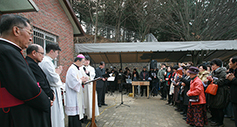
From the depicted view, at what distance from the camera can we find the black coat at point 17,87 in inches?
49.4

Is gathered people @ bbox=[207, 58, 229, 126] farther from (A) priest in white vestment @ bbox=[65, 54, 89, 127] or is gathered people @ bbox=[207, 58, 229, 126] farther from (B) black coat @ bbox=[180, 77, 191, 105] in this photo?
(A) priest in white vestment @ bbox=[65, 54, 89, 127]

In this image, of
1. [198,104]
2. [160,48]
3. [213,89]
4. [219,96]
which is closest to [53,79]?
[198,104]

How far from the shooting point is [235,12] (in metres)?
10.1

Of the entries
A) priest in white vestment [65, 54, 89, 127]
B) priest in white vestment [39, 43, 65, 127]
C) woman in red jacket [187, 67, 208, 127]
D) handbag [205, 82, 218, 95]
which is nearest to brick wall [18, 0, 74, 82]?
priest in white vestment [39, 43, 65, 127]

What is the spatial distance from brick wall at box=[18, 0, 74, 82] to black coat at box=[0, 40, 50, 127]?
5.60m

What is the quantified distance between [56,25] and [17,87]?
24.6 ft

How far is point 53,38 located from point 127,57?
6.31 m

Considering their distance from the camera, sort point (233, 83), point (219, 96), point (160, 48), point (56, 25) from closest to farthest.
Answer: point (233, 83) → point (219, 96) → point (56, 25) → point (160, 48)

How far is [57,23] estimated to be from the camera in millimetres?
7926

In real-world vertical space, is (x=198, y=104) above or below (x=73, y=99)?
below

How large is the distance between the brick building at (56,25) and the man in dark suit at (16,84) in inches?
205

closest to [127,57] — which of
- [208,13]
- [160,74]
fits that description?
[160,74]

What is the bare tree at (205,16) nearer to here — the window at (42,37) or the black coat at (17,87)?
the window at (42,37)

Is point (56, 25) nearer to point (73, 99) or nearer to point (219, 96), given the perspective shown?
point (73, 99)
